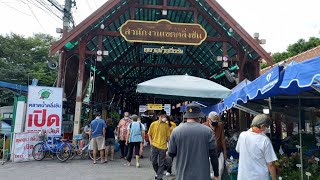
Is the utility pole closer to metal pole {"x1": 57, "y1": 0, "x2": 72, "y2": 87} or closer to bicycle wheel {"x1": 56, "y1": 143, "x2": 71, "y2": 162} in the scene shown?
metal pole {"x1": 57, "y1": 0, "x2": 72, "y2": 87}

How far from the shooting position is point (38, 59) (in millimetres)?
37656

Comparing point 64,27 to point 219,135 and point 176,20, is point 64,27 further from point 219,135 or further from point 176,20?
point 219,135

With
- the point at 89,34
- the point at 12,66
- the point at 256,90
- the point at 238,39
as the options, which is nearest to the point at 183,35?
the point at 238,39

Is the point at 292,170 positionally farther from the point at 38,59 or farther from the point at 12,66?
the point at 38,59

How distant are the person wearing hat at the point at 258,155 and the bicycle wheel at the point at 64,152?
783cm

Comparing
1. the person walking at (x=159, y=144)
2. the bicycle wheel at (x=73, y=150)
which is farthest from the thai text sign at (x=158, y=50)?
the person walking at (x=159, y=144)

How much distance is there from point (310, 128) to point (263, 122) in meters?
6.65

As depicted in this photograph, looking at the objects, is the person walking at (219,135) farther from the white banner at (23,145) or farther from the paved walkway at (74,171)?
the white banner at (23,145)

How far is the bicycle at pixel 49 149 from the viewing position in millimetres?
10859

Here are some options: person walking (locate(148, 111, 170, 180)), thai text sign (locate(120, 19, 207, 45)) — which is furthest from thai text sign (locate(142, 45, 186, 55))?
person walking (locate(148, 111, 170, 180))

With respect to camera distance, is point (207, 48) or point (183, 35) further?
point (207, 48)

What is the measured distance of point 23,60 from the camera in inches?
1359

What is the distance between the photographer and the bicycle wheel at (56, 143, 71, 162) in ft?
35.4

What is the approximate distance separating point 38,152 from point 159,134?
17.6 ft
